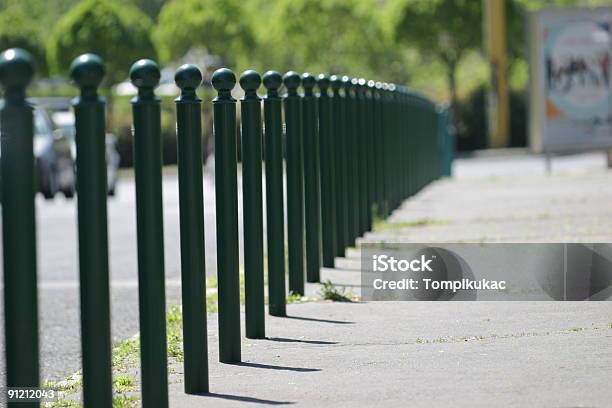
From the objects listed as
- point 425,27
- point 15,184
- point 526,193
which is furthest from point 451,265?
point 425,27

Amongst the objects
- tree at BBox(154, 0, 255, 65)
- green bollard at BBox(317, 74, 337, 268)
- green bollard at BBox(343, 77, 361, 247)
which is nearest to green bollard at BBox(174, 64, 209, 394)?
green bollard at BBox(317, 74, 337, 268)

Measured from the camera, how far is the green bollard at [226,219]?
5.65 metres

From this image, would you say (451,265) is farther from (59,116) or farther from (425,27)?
(425,27)

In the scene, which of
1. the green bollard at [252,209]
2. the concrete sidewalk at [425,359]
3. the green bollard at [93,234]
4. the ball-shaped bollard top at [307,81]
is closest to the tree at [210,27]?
the ball-shaped bollard top at [307,81]

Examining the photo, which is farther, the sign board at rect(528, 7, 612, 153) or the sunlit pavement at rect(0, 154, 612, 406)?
the sign board at rect(528, 7, 612, 153)

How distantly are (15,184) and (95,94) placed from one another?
50 cm

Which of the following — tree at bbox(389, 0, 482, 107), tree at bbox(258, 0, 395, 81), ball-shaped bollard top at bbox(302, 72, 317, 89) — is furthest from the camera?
tree at bbox(258, 0, 395, 81)

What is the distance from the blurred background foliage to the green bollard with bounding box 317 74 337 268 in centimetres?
3177

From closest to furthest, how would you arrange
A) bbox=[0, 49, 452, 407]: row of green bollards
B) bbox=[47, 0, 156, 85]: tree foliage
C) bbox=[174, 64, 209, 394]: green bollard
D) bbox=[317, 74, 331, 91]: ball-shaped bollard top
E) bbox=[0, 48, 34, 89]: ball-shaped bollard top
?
bbox=[0, 48, 34, 89]: ball-shaped bollard top
bbox=[0, 49, 452, 407]: row of green bollards
bbox=[174, 64, 209, 394]: green bollard
bbox=[317, 74, 331, 91]: ball-shaped bollard top
bbox=[47, 0, 156, 85]: tree foliage

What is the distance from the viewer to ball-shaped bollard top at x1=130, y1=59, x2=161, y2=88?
452cm

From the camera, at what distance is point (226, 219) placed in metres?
5.73

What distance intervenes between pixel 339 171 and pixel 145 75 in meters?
5.30

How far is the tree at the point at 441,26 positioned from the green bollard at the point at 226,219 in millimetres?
39566

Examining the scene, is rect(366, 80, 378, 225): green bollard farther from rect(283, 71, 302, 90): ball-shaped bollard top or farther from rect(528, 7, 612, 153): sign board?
rect(528, 7, 612, 153): sign board
